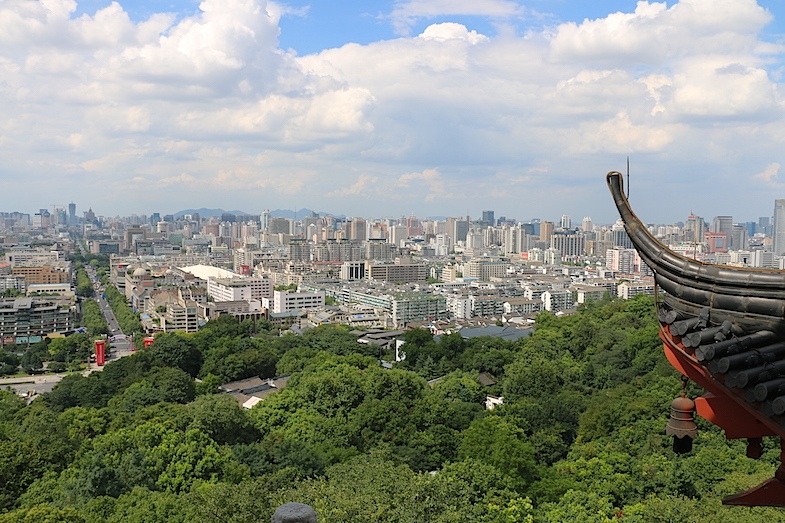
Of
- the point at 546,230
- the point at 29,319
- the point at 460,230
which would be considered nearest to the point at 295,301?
the point at 29,319

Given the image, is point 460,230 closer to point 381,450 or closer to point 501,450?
point 381,450

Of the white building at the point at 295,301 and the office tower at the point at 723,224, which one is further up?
the office tower at the point at 723,224

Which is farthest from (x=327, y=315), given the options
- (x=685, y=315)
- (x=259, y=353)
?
(x=685, y=315)

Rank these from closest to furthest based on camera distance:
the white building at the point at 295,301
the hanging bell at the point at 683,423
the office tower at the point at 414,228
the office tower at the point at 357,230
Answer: the hanging bell at the point at 683,423 → the white building at the point at 295,301 → the office tower at the point at 357,230 → the office tower at the point at 414,228

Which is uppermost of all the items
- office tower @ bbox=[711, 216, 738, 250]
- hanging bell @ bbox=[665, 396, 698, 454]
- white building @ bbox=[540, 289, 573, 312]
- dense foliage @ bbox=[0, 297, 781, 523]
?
office tower @ bbox=[711, 216, 738, 250]

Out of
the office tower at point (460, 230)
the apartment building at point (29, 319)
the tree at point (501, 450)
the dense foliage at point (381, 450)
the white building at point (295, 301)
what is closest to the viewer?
the dense foliage at point (381, 450)

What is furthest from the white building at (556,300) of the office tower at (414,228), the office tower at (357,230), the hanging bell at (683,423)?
the office tower at (414,228)

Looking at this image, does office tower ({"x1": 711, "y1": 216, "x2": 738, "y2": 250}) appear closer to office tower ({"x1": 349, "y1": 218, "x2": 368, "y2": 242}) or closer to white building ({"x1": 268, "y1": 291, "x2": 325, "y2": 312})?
white building ({"x1": 268, "y1": 291, "x2": 325, "y2": 312})

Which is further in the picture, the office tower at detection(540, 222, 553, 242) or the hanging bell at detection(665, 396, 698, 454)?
the office tower at detection(540, 222, 553, 242)

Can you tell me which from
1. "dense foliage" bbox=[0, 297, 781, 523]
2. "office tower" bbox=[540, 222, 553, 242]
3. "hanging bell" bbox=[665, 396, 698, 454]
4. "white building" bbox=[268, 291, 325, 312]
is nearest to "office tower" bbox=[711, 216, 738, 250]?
"office tower" bbox=[540, 222, 553, 242]

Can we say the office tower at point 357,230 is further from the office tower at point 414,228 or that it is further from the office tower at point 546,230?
the office tower at point 546,230
